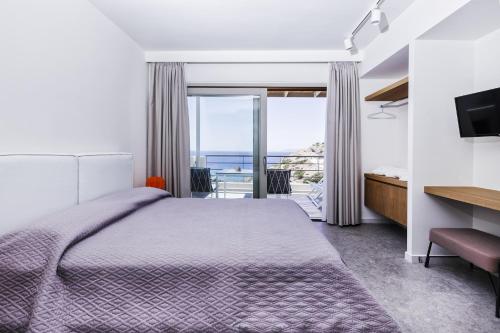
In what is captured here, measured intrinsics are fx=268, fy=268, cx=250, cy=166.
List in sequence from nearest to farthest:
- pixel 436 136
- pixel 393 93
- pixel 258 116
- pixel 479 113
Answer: pixel 479 113 → pixel 436 136 → pixel 393 93 → pixel 258 116

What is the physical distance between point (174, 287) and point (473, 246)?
214 cm

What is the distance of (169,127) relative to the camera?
3.83 metres

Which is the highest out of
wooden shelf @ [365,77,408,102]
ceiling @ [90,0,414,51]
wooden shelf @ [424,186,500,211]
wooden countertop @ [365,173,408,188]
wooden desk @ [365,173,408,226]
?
ceiling @ [90,0,414,51]

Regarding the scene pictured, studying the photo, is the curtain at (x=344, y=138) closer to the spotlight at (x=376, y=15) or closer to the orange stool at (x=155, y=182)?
the spotlight at (x=376, y=15)

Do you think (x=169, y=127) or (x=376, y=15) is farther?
(x=169, y=127)

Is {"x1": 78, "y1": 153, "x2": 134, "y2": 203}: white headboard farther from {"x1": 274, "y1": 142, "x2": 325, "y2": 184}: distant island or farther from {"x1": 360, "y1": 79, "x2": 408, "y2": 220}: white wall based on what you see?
{"x1": 274, "y1": 142, "x2": 325, "y2": 184}: distant island

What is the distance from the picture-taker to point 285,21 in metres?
2.97

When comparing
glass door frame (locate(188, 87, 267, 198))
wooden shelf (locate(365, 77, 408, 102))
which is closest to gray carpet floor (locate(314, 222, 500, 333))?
glass door frame (locate(188, 87, 267, 198))

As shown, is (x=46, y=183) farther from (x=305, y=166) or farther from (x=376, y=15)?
(x=305, y=166)

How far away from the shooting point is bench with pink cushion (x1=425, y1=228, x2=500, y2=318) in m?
1.81

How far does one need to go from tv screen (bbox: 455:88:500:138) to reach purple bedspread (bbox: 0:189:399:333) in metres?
1.88

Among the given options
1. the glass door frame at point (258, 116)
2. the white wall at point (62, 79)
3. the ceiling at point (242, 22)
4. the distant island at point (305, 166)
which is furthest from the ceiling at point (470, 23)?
the distant island at point (305, 166)

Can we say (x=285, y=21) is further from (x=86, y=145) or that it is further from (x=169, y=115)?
(x=86, y=145)

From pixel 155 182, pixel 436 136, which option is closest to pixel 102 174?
pixel 155 182
